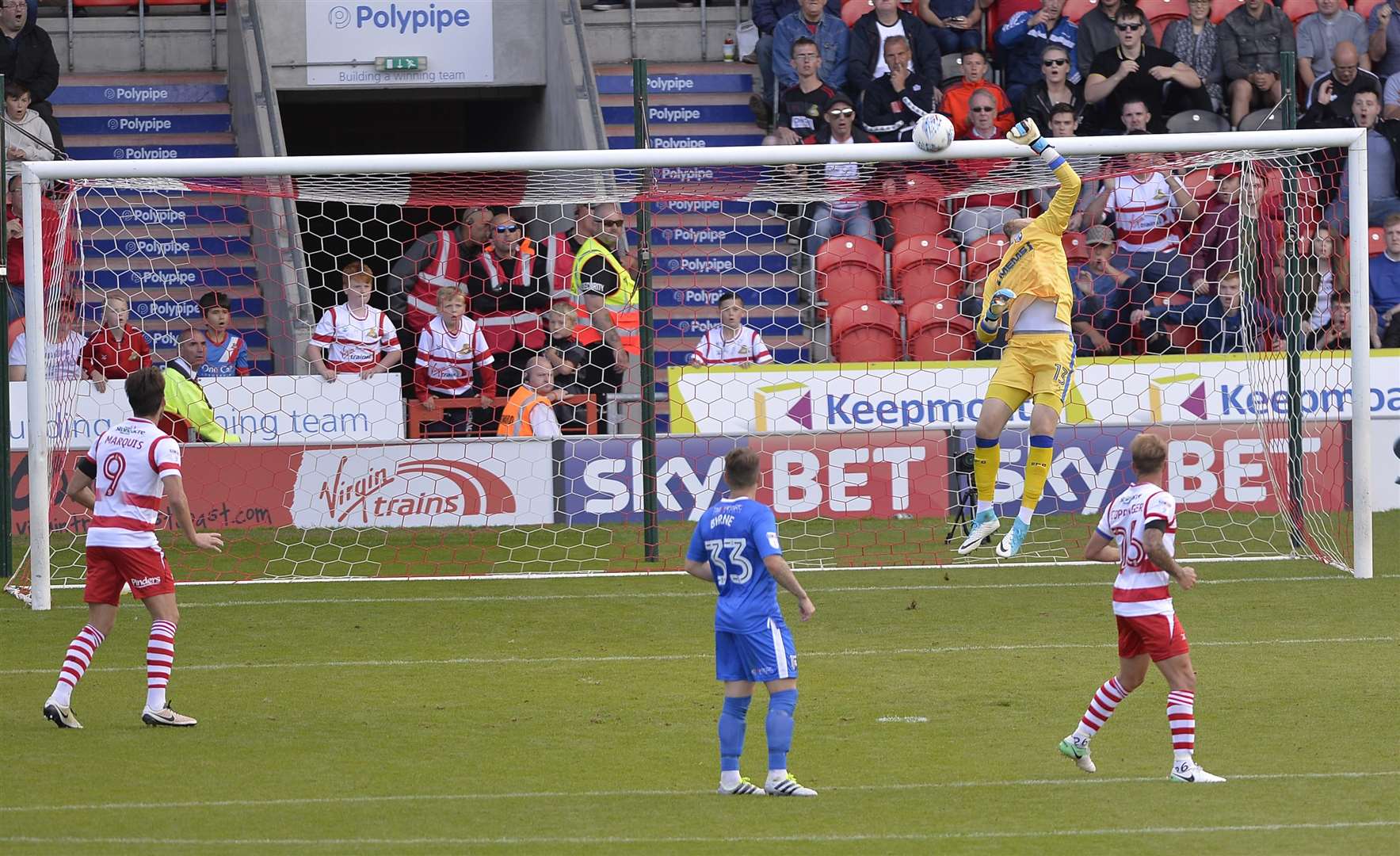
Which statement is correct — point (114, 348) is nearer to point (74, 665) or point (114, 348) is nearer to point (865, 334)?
point (865, 334)

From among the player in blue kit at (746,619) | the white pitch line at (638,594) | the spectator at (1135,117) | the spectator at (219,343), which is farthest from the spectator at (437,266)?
the player in blue kit at (746,619)

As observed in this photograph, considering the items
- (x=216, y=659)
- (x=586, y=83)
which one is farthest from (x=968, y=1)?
(x=216, y=659)

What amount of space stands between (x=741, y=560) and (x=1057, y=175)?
4917 mm

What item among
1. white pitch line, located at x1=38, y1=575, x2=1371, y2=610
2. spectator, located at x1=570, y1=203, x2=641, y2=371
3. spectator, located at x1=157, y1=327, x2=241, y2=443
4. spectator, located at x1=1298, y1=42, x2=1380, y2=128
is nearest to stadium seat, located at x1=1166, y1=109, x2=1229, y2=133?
spectator, located at x1=1298, y1=42, x2=1380, y2=128

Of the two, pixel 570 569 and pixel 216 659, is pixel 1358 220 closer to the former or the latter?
pixel 570 569

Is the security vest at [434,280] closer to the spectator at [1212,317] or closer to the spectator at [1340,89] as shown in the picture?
the spectator at [1212,317]

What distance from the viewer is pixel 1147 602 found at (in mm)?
6918

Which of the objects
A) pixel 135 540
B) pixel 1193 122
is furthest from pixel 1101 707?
pixel 1193 122

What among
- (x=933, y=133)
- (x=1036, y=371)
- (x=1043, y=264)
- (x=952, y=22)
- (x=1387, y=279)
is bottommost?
(x=1036, y=371)

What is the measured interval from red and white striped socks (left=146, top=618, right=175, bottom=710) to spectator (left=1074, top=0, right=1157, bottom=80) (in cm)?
1273

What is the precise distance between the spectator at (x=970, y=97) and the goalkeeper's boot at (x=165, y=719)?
1172cm

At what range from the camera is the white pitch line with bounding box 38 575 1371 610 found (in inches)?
472

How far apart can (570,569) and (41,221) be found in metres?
4.42

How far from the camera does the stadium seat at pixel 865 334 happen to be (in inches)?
617
